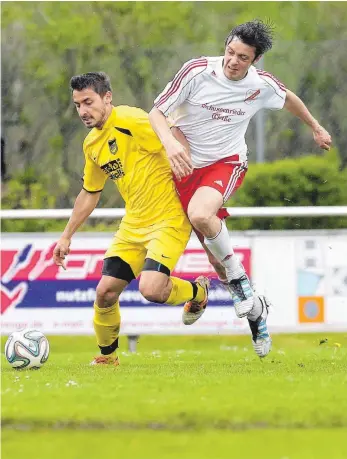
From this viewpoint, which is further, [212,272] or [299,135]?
[299,135]

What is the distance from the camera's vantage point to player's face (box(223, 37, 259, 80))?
7.81 metres

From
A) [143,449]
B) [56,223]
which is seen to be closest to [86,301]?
[56,223]

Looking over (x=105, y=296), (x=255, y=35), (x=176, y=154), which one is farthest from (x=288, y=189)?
(x=176, y=154)

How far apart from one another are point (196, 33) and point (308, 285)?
35.9 ft

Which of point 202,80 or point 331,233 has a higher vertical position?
point 202,80

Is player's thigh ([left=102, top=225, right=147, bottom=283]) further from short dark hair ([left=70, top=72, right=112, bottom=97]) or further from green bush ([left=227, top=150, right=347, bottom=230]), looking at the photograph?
green bush ([left=227, top=150, right=347, bottom=230])

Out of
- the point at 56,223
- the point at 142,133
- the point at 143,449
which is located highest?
the point at 142,133

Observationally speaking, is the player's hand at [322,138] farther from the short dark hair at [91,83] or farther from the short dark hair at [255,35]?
the short dark hair at [91,83]

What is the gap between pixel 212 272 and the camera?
1090 centimetres

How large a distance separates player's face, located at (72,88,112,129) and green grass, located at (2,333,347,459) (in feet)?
5.87

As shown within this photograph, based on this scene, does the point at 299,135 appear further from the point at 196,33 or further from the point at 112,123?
the point at 112,123

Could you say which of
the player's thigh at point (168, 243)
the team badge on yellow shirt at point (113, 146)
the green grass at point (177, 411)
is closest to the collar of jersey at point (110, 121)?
the team badge on yellow shirt at point (113, 146)

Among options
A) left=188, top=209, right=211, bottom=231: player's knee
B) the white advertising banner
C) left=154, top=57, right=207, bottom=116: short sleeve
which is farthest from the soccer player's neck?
the white advertising banner

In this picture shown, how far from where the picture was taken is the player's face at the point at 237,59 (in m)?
7.81
